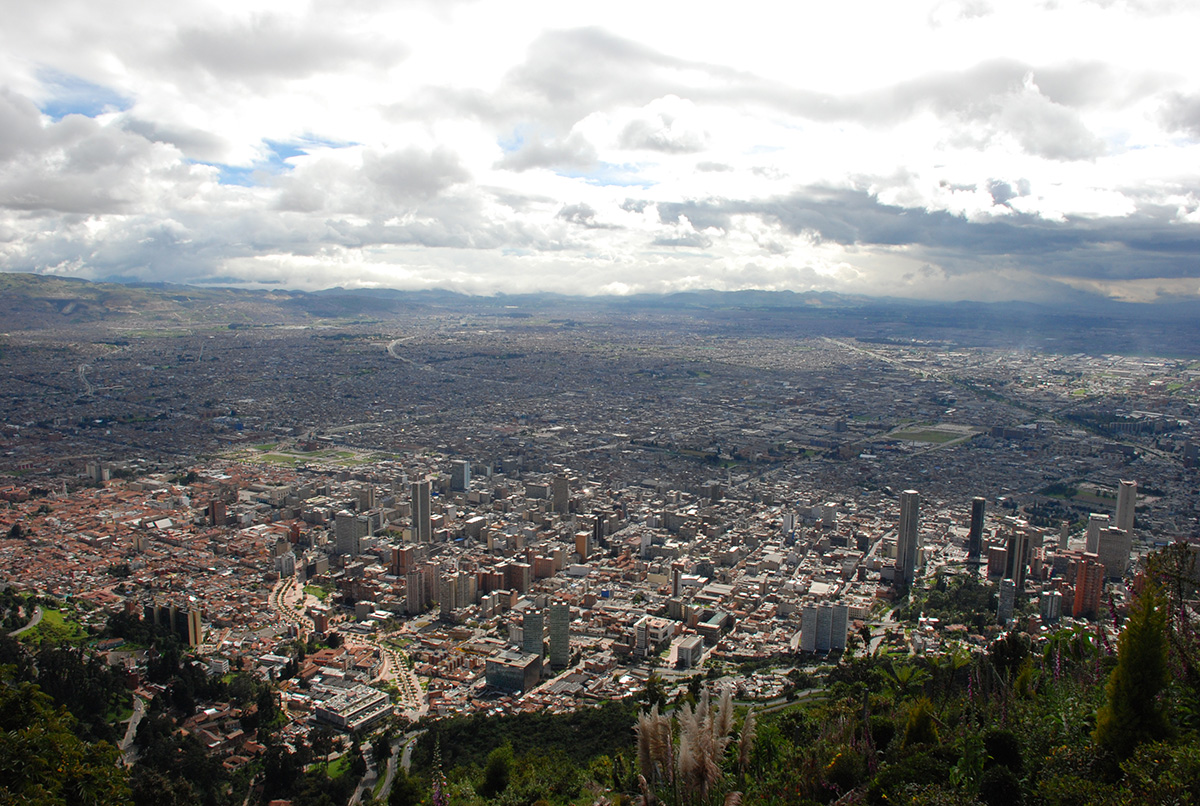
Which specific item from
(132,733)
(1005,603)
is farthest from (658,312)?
(132,733)

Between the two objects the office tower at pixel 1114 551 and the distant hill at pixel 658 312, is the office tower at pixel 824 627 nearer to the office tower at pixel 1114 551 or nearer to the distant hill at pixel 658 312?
the office tower at pixel 1114 551

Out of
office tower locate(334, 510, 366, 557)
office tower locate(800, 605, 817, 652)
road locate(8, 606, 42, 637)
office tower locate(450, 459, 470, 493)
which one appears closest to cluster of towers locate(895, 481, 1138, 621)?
office tower locate(800, 605, 817, 652)

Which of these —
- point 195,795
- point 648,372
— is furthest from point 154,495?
point 648,372

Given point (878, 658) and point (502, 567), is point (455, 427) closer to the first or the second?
point (502, 567)

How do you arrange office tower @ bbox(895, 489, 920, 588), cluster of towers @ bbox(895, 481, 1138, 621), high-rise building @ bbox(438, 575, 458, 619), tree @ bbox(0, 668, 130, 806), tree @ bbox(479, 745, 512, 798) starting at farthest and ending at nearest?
office tower @ bbox(895, 489, 920, 588) < high-rise building @ bbox(438, 575, 458, 619) < cluster of towers @ bbox(895, 481, 1138, 621) < tree @ bbox(479, 745, 512, 798) < tree @ bbox(0, 668, 130, 806)

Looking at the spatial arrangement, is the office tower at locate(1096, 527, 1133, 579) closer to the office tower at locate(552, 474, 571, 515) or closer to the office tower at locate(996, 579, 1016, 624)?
the office tower at locate(996, 579, 1016, 624)

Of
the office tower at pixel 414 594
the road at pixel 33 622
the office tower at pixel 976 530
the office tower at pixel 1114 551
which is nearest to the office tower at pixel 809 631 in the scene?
the office tower at pixel 976 530
